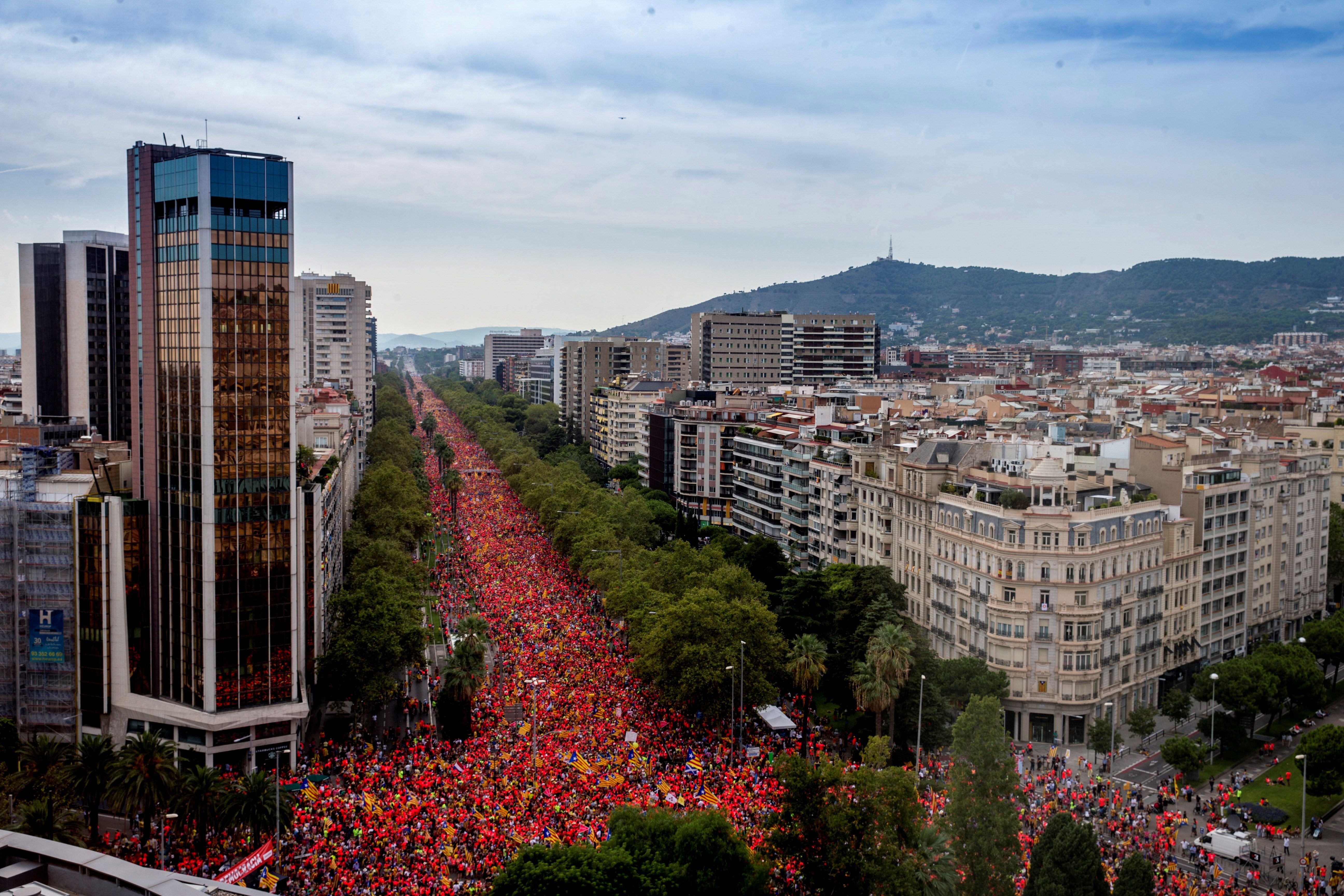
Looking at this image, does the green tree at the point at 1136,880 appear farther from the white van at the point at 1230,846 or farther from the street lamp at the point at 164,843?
the street lamp at the point at 164,843

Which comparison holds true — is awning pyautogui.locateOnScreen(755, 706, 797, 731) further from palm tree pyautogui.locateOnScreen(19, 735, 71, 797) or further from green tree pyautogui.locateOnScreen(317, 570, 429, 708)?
palm tree pyautogui.locateOnScreen(19, 735, 71, 797)

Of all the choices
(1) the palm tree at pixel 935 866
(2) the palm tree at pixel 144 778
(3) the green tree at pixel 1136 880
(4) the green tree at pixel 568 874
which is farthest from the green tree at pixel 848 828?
(2) the palm tree at pixel 144 778

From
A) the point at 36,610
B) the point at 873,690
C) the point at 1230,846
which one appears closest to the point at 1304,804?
the point at 1230,846

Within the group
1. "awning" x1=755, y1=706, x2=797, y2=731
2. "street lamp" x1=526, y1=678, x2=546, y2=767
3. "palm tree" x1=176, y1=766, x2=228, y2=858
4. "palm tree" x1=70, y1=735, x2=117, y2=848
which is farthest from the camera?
"awning" x1=755, y1=706, x2=797, y2=731

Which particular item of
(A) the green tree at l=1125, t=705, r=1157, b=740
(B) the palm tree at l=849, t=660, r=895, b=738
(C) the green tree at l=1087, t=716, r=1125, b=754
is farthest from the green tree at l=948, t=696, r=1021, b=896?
(A) the green tree at l=1125, t=705, r=1157, b=740

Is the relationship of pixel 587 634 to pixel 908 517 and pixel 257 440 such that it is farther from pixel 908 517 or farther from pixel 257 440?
pixel 257 440

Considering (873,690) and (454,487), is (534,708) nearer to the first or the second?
(873,690)
